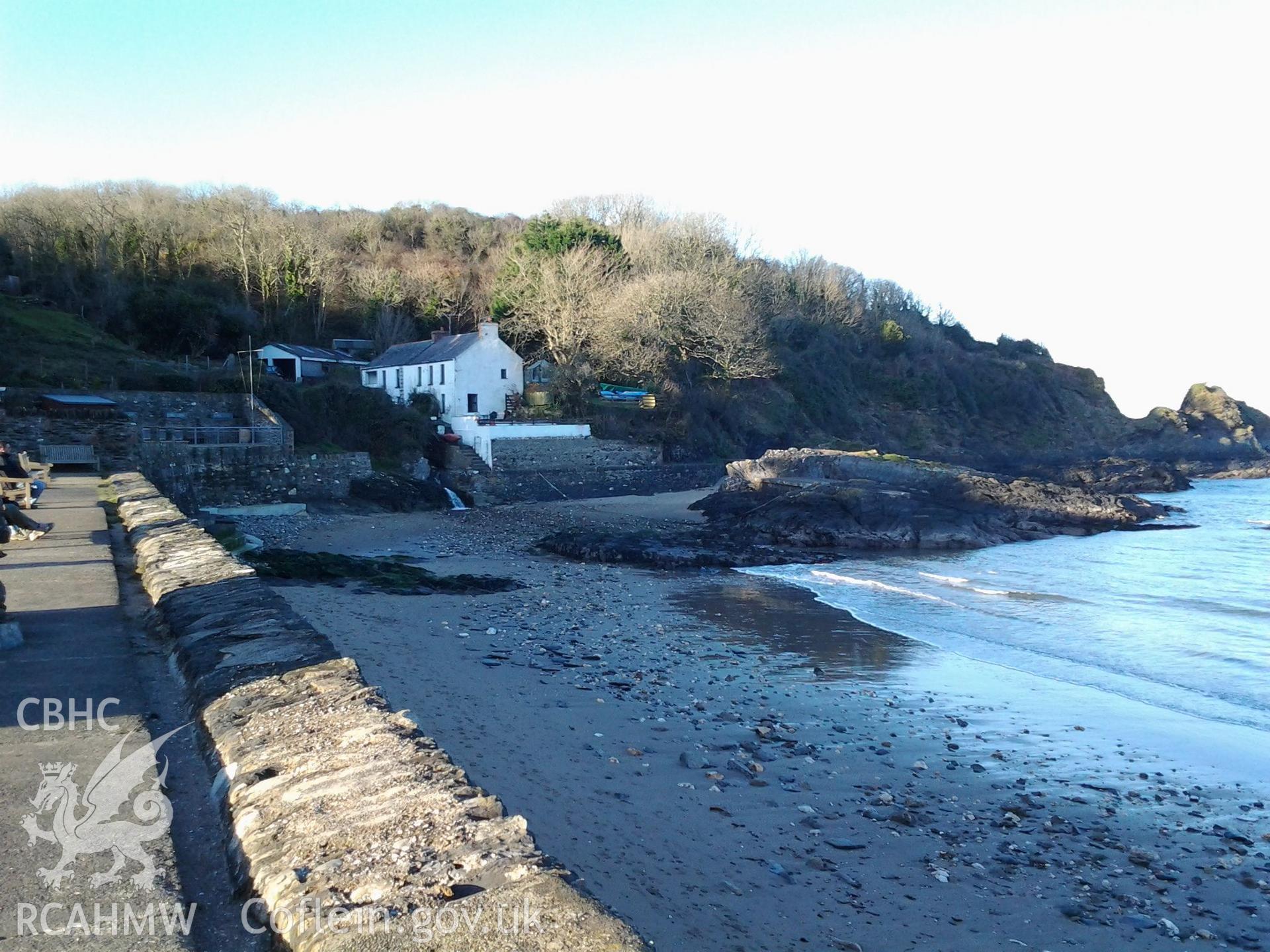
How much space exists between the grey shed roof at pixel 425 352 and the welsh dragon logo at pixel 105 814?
36.5 meters

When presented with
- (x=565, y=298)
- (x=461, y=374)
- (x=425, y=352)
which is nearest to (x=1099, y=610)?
(x=461, y=374)

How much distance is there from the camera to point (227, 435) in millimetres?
29281

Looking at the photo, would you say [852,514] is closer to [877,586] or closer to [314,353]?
[877,586]

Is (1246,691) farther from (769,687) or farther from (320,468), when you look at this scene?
(320,468)

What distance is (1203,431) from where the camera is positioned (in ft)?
215

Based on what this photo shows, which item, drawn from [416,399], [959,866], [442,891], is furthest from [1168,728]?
[416,399]

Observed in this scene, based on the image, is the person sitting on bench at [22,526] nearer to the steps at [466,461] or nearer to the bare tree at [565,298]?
the steps at [466,461]

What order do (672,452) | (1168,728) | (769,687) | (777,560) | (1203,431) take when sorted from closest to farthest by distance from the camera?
1. (1168,728)
2. (769,687)
3. (777,560)
4. (672,452)
5. (1203,431)

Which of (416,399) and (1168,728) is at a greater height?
(416,399)

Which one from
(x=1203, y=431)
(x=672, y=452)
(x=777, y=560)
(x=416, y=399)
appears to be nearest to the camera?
(x=777, y=560)

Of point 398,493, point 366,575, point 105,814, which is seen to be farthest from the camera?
point 398,493

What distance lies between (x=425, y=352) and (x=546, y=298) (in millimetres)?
6275

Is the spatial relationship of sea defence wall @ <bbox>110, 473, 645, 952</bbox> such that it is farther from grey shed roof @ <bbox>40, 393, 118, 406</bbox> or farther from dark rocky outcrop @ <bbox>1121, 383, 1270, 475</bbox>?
dark rocky outcrop @ <bbox>1121, 383, 1270, 475</bbox>

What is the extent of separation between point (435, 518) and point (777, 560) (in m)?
11.3
